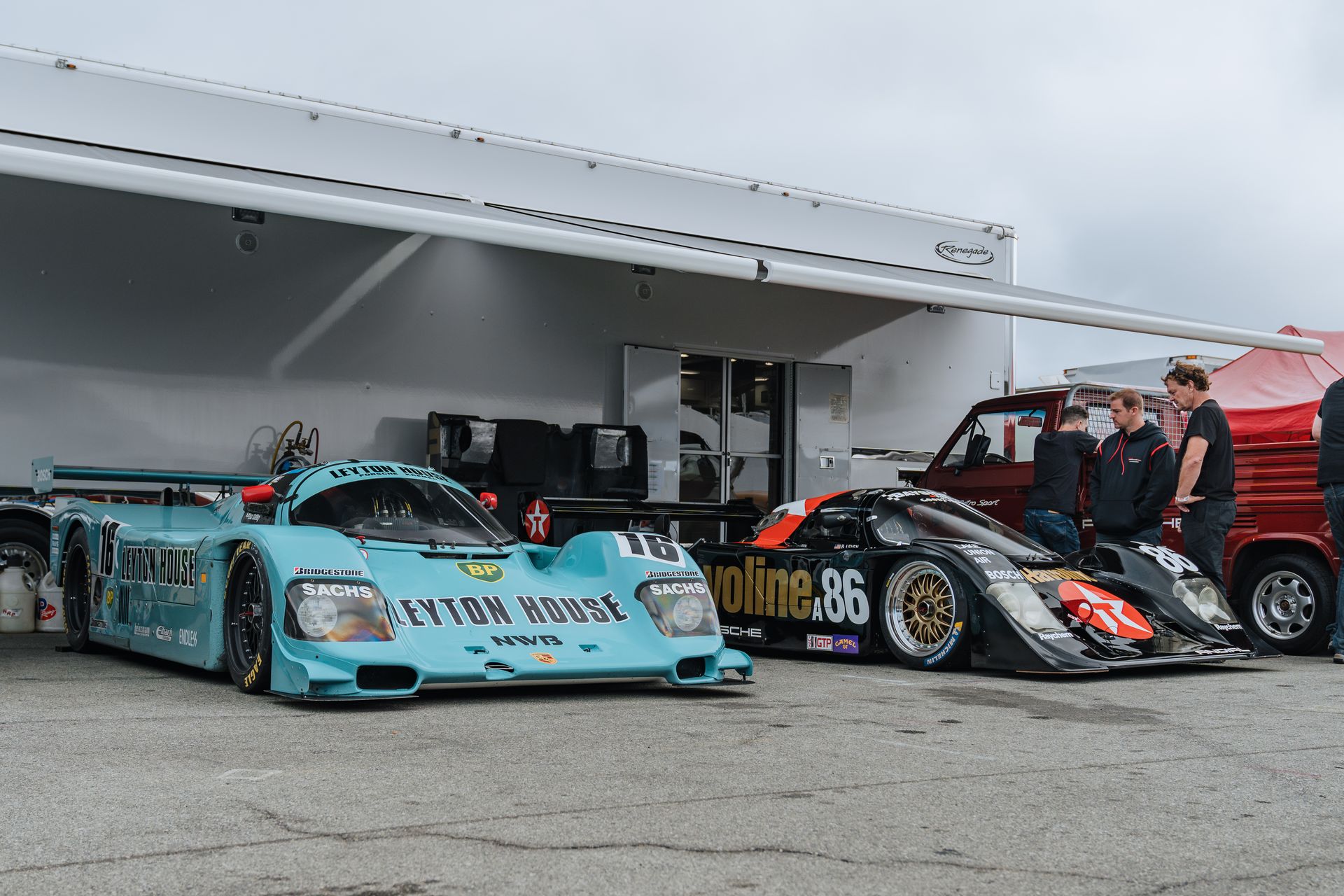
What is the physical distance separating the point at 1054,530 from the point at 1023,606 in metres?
2.79

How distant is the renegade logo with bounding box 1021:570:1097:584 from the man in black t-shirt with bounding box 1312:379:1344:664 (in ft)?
5.62

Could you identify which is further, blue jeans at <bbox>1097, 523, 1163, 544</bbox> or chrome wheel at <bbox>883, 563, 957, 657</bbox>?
blue jeans at <bbox>1097, 523, 1163, 544</bbox>

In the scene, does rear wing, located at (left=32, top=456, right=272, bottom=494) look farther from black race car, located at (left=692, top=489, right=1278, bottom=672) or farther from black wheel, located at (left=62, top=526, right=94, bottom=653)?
black race car, located at (left=692, top=489, right=1278, bottom=672)

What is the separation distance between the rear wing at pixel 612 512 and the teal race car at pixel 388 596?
2.34 metres

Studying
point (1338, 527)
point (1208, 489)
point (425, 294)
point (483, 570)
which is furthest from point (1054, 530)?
point (425, 294)

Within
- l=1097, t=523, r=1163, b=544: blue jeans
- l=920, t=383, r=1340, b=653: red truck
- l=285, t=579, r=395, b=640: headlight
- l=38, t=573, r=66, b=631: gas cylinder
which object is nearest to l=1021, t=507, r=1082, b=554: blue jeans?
l=920, t=383, r=1340, b=653: red truck

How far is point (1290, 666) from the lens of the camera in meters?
7.79

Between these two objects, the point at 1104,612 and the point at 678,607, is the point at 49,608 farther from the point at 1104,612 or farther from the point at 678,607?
the point at 1104,612

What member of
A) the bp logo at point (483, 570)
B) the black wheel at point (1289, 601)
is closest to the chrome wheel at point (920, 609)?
the bp logo at point (483, 570)

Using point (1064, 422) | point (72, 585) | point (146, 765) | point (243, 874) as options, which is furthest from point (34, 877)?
point (1064, 422)

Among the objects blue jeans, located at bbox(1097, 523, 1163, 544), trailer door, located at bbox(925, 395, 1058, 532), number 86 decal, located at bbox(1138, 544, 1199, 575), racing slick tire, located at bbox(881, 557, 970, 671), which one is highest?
trailer door, located at bbox(925, 395, 1058, 532)

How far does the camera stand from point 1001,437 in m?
11.4

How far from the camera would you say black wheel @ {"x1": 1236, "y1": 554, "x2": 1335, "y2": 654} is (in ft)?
29.1

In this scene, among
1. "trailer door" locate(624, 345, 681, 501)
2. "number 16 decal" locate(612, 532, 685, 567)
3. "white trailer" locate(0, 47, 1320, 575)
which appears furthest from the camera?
"trailer door" locate(624, 345, 681, 501)
